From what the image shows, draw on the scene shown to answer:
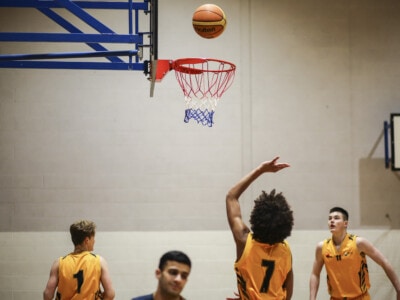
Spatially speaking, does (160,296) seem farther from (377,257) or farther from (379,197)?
(379,197)

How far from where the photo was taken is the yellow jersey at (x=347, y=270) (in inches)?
Result: 257

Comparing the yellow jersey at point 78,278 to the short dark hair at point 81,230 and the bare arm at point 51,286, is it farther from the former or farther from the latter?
the short dark hair at point 81,230

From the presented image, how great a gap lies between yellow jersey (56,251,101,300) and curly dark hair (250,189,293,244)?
198 cm

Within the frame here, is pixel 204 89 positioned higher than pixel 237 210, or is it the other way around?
pixel 204 89

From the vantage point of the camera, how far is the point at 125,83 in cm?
891

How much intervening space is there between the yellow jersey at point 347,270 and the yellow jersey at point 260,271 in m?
2.46

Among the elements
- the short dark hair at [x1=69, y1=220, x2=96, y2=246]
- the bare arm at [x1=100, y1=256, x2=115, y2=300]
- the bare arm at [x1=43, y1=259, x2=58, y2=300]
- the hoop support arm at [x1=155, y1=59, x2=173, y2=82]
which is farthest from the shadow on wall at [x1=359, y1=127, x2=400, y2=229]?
the bare arm at [x1=43, y1=259, x2=58, y2=300]

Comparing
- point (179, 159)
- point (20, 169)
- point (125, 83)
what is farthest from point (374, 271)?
point (20, 169)

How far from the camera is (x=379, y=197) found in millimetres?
9094

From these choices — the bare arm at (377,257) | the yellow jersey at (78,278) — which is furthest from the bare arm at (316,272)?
the yellow jersey at (78,278)

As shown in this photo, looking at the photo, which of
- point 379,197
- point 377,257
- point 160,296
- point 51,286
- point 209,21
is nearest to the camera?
point 160,296

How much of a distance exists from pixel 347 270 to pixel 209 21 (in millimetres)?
2994

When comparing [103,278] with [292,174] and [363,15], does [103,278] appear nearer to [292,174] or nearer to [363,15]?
[292,174]

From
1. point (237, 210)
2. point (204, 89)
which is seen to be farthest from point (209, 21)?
point (237, 210)
